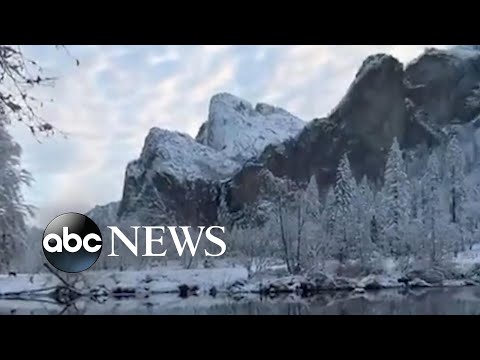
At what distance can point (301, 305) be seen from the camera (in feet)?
15.4

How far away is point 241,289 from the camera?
4773mm

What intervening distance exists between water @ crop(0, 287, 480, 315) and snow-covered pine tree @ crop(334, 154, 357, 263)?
0.30 metres

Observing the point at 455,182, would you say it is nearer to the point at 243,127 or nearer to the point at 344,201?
the point at 344,201

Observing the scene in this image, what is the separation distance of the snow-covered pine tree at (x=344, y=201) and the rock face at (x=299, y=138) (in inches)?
1.9

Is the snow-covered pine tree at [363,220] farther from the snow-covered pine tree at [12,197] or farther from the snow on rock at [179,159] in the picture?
the snow-covered pine tree at [12,197]

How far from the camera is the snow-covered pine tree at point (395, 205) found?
479 cm

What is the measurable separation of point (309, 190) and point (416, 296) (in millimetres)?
969

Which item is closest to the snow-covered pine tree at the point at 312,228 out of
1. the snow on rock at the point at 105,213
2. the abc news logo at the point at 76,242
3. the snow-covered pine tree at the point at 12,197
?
the abc news logo at the point at 76,242

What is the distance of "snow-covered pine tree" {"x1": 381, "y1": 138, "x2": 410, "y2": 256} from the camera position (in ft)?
15.7

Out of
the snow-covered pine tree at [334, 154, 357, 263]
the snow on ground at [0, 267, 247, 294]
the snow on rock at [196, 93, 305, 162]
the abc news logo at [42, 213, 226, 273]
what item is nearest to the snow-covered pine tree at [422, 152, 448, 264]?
the snow-covered pine tree at [334, 154, 357, 263]

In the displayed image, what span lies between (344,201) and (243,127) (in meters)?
0.83

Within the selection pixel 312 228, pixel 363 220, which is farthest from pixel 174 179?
pixel 363 220
